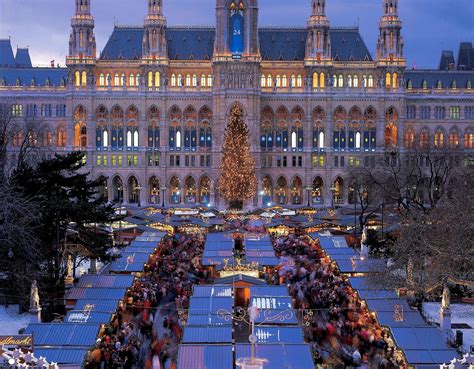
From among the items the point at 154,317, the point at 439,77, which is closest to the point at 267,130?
the point at 439,77

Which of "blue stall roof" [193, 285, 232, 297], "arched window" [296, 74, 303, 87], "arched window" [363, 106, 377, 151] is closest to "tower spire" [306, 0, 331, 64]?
"arched window" [296, 74, 303, 87]

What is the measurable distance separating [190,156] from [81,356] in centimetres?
8181

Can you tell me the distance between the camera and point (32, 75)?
119125 mm

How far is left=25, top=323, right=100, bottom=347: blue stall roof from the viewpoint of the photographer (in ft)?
101

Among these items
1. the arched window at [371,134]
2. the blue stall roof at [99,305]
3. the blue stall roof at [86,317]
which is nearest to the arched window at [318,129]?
the arched window at [371,134]

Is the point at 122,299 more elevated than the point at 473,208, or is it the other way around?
the point at 473,208

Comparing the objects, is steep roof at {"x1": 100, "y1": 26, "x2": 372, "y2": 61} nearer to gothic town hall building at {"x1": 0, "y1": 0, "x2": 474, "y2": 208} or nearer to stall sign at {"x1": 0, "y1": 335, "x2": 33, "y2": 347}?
gothic town hall building at {"x1": 0, "y1": 0, "x2": 474, "y2": 208}

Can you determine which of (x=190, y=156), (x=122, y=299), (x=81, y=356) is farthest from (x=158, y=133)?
(x=81, y=356)

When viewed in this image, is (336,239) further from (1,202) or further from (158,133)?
(158,133)

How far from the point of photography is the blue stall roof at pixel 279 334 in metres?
31.0

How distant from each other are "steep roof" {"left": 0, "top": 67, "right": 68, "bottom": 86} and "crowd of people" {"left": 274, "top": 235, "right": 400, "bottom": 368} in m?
72.5

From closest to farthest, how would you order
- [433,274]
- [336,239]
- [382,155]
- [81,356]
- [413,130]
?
[81,356], [433,274], [336,239], [382,155], [413,130]

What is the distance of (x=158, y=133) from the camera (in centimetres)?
11100

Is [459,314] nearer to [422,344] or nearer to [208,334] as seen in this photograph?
[422,344]
